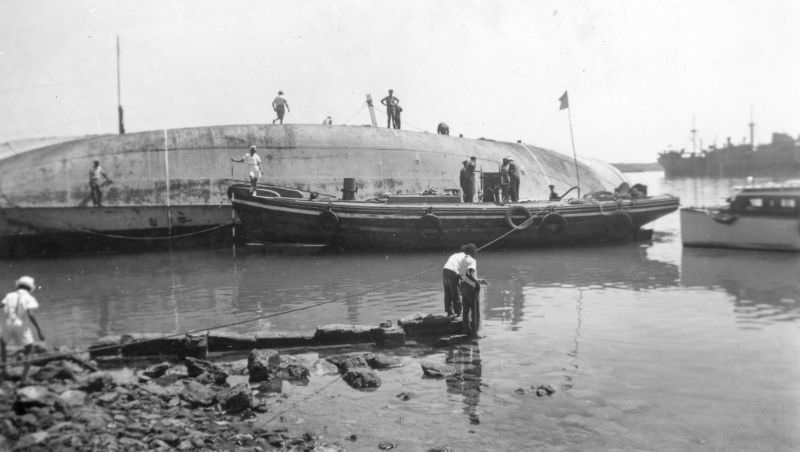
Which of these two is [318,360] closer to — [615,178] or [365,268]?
[365,268]

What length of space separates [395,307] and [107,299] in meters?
6.06

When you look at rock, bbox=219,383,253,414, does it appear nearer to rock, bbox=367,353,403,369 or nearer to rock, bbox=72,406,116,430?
rock, bbox=72,406,116,430

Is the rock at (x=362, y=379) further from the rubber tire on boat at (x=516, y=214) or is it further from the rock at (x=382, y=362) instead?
the rubber tire on boat at (x=516, y=214)

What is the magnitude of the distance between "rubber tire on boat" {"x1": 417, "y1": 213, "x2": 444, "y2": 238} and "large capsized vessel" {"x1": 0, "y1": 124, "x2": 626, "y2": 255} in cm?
298

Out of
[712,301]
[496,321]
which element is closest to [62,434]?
[496,321]

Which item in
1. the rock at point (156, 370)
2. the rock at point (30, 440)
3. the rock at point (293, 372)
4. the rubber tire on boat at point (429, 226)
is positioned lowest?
the rock at point (293, 372)

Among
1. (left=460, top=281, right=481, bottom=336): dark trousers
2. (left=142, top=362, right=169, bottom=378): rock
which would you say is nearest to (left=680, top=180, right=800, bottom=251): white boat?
(left=460, top=281, right=481, bottom=336): dark trousers

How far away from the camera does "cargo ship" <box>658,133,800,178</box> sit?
7981 cm

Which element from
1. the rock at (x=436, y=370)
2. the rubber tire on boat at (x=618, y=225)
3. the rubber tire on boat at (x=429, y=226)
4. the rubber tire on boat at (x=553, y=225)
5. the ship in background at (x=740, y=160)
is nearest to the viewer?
the rock at (x=436, y=370)

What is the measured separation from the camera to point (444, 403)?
7.14 m

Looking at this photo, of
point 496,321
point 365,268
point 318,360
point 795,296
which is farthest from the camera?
point 365,268

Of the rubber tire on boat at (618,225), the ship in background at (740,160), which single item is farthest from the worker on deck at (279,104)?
the ship in background at (740,160)

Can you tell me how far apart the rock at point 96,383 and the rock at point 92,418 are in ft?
2.69

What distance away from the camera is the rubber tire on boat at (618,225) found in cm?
2305
